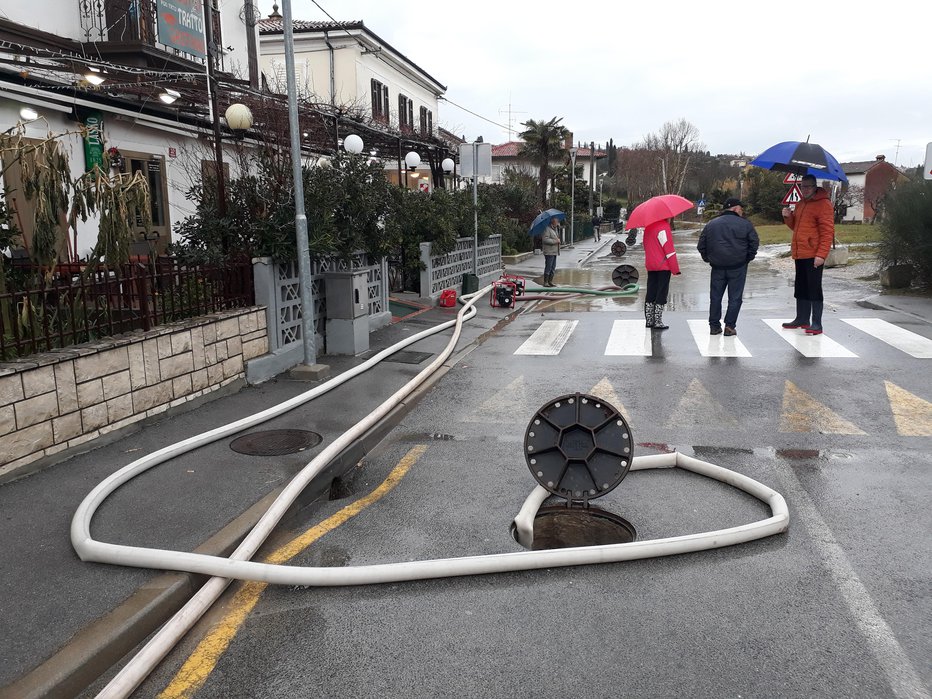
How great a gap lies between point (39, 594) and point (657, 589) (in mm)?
3178

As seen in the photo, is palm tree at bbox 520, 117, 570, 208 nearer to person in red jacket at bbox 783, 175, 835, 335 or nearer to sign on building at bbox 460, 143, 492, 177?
sign on building at bbox 460, 143, 492, 177

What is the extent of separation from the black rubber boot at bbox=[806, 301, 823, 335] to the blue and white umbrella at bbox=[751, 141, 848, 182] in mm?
1872

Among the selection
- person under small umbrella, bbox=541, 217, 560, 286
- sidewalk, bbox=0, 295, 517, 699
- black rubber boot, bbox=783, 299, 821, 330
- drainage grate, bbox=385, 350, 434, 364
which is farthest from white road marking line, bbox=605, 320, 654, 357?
person under small umbrella, bbox=541, 217, 560, 286

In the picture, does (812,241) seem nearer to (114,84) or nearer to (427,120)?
(114,84)

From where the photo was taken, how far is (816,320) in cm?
1112

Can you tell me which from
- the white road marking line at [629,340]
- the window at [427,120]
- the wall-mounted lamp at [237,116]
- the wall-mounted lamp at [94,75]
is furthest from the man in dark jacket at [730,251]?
the window at [427,120]

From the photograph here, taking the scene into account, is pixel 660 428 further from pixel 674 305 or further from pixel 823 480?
pixel 674 305

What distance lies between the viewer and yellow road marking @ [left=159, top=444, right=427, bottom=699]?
311 centimetres

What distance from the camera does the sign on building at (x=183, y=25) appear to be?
45.9ft

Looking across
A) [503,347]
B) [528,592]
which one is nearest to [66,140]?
[503,347]

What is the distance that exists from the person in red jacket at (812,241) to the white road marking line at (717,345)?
1.37 metres

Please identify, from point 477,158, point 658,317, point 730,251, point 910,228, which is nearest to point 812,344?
point 730,251

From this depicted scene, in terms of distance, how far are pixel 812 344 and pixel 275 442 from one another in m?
7.81

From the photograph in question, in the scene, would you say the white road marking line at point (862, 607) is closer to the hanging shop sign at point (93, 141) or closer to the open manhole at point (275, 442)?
the open manhole at point (275, 442)
